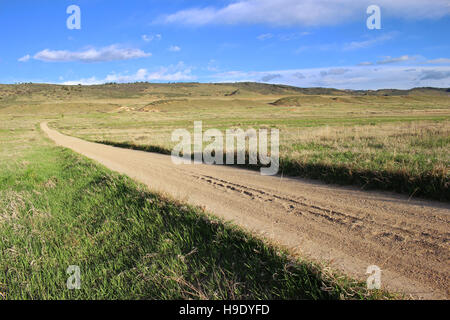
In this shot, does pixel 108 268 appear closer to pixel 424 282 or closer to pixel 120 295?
pixel 120 295

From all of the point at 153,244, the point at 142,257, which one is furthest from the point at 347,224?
the point at 142,257

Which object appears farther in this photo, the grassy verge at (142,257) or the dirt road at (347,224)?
the dirt road at (347,224)

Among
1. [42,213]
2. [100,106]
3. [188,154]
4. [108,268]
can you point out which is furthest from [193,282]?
[100,106]

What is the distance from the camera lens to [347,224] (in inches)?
211

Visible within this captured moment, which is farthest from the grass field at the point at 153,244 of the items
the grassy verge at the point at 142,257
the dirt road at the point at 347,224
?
the dirt road at the point at 347,224

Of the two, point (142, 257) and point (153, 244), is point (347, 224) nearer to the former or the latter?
point (153, 244)

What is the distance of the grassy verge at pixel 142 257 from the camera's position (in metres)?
3.63

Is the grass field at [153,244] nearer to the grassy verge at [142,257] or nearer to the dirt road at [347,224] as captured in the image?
the grassy verge at [142,257]

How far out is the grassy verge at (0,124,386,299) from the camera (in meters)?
3.63

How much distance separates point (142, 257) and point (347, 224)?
11.6 feet

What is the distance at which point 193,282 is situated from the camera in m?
3.94

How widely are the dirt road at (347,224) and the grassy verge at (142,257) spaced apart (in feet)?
1.63

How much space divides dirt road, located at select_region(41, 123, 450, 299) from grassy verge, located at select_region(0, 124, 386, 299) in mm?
498

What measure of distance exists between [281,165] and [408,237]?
610cm
